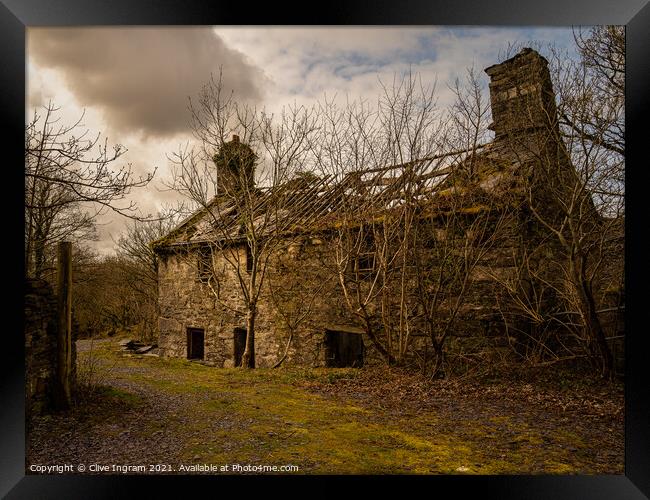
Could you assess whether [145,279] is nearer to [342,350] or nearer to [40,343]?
[342,350]

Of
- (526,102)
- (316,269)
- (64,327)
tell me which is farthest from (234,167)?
(526,102)

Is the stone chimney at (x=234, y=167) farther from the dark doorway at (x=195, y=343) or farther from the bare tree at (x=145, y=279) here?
the dark doorway at (x=195, y=343)

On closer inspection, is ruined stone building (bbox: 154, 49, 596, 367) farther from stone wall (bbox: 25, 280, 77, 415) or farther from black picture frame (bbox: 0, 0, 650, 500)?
stone wall (bbox: 25, 280, 77, 415)

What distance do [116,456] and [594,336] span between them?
5785 mm

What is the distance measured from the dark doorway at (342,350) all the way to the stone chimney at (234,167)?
3.47m

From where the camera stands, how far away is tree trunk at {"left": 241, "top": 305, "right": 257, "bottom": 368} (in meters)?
7.88

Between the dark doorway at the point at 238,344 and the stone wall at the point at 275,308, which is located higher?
the stone wall at the point at 275,308

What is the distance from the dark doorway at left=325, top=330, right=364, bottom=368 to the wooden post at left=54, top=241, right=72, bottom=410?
15.3ft

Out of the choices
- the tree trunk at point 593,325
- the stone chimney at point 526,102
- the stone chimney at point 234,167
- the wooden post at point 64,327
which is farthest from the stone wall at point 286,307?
the wooden post at point 64,327

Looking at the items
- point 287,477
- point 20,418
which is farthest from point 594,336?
point 20,418

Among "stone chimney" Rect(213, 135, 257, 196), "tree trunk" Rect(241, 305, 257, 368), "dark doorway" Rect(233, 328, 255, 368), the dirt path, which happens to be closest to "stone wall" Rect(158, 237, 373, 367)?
"dark doorway" Rect(233, 328, 255, 368)

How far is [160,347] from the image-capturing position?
36.2 feet
